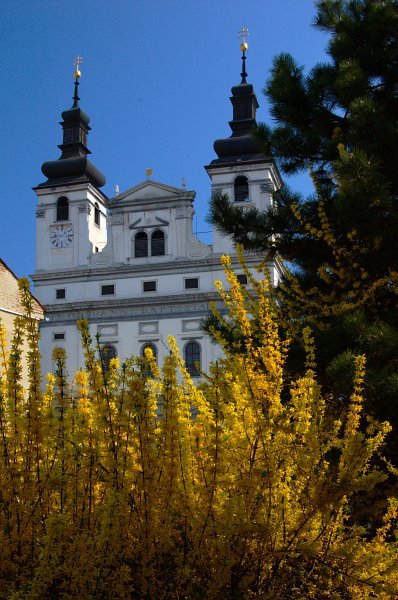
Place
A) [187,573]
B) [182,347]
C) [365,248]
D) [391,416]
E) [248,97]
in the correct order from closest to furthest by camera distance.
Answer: [187,573] → [391,416] → [365,248] → [182,347] → [248,97]

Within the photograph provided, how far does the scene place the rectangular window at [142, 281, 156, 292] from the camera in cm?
3512

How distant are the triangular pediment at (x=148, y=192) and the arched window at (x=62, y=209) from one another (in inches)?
114

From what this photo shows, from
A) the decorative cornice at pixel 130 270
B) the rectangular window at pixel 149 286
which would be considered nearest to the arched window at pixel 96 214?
the decorative cornice at pixel 130 270

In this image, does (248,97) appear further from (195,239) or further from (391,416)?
(391,416)

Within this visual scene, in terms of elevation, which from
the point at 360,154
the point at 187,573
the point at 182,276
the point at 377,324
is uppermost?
the point at 182,276

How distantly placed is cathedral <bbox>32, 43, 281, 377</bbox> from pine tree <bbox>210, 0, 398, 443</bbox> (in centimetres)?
2477

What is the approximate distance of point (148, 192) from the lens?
36.4 meters

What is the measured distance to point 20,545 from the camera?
3457mm

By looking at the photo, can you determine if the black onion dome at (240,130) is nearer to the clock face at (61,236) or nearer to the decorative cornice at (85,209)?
the decorative cornice at (85,209)

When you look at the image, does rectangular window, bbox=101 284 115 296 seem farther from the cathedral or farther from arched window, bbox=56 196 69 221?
arched window, bbox=56 196 69 221

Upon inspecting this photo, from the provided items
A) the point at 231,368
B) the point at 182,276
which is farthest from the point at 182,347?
the point at 231,368

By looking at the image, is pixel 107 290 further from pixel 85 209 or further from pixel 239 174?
pixel 239 174

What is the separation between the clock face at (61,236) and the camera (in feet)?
121

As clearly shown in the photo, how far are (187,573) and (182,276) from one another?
31.6 m
